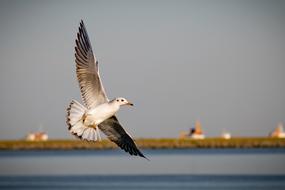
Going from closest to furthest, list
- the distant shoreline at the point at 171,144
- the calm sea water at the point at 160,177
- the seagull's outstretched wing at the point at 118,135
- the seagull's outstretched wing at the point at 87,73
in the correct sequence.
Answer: the seagull's outstretched wing at the point at 87,73 < the seagull's outstretched wing at the point at 118,135 < the calm sea water at the point at 160,177 < the distant shoreline at the point at 171,144

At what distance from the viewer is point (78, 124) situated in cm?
1341

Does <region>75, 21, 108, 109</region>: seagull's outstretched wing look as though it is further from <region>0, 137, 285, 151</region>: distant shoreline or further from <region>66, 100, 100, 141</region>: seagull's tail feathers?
<region>0, 137, 285, 151</region>: distant shoreline

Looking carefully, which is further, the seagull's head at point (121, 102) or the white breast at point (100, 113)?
the seagull's head at point (121, 102)

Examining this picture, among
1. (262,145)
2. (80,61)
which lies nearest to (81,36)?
(80,61)

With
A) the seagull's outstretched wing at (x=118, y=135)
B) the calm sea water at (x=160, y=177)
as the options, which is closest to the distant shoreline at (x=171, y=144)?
the calm sea water at (x=160, y=177)

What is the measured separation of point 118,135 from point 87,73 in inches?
42.9

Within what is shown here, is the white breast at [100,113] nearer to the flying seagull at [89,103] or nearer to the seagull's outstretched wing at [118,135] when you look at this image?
the flying seagull at [89,103]

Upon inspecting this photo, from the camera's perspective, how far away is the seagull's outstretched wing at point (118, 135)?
1395 cm

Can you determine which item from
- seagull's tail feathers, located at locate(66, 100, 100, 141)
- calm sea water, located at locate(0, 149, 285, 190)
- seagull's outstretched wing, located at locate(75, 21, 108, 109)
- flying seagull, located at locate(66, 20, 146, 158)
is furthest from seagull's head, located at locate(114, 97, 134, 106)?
calm sea water, located at locate(0, 149, 285, 190)

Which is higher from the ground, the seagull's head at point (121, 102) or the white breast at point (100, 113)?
the seagull's head at point (121, 102)

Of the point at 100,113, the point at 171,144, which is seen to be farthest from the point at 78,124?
the point at 171,144

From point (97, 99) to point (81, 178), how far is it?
2116 centimetres

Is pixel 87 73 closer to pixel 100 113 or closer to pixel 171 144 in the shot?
pixel 100 113

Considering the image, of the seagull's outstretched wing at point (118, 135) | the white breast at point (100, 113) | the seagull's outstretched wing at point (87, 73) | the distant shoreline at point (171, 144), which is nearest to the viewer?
the white breast at point (100, 113)
